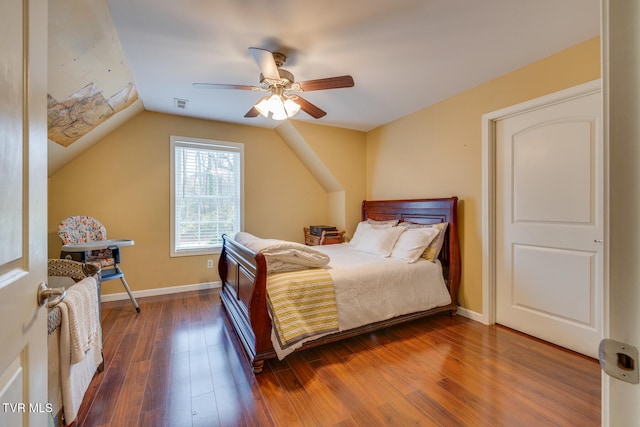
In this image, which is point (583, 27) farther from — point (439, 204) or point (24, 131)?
point (24, 131)

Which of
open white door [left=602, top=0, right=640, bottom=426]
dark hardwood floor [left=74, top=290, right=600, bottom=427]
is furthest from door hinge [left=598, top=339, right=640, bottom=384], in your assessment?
dark hardwood floor [left=74, top=290, right=600, bottom=427]

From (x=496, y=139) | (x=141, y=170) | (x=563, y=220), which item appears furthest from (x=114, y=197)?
(x=563, y=220)

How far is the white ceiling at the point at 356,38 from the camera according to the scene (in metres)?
1.76

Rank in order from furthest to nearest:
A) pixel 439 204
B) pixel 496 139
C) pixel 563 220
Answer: pixel 439 204
pixel 496 139
pixel 563 220

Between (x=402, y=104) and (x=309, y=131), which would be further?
(x=309, y=131)

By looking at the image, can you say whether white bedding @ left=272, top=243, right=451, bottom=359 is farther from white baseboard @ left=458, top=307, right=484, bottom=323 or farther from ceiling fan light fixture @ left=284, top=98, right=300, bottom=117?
ceiling fan light fixture @ left=284, top=98, right=300, bottom=117

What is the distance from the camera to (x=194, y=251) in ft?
12.8

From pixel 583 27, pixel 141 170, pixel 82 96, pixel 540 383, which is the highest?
pixel 583 27

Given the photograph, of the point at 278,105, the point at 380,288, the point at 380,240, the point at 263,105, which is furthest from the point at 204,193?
the point at 380,288

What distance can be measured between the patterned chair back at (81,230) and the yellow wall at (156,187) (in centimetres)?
33

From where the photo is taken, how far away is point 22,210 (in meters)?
0.67

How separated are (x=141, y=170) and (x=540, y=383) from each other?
15.2 ft

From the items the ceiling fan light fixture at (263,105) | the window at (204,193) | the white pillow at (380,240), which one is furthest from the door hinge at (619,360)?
the window at (204,193)

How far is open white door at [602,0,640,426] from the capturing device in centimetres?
50
